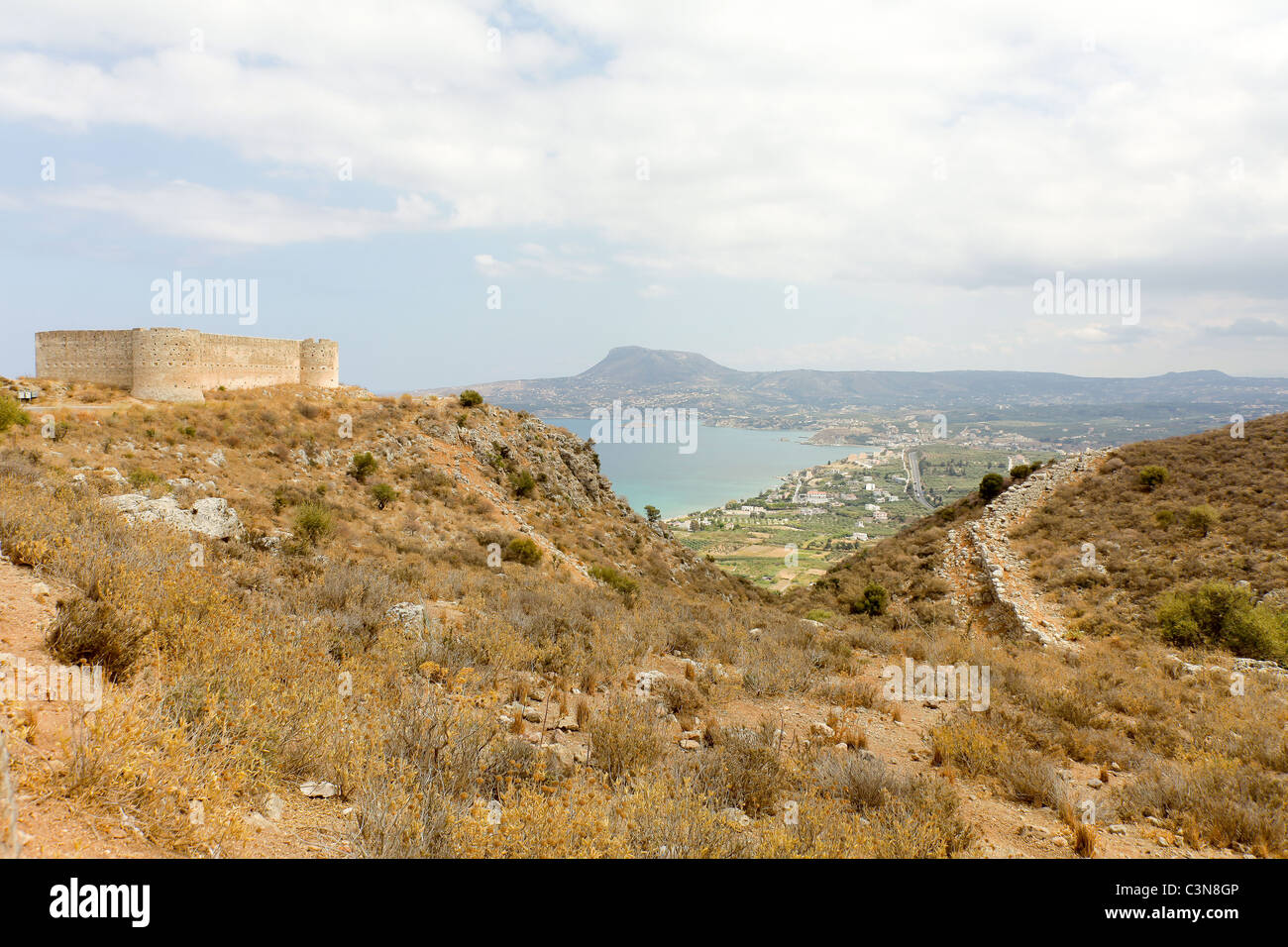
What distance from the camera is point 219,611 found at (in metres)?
5.46

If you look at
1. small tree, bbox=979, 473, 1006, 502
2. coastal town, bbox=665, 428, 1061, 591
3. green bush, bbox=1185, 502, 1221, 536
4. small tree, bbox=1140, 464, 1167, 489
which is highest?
small tree, bbox=1140, 464, 1167, 489

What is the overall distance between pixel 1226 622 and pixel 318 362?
120 ft

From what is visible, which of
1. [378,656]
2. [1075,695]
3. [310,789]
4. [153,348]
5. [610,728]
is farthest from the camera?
[153,348]

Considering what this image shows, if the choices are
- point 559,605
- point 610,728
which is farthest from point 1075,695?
point 559,605

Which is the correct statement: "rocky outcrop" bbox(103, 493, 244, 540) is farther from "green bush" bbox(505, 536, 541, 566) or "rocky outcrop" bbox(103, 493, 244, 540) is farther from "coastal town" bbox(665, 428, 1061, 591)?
"coastal town" bbox(665, 428, 1061, 591)

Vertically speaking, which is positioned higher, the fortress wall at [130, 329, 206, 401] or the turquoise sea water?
the fortress wall at [130, 329, 206, 401]

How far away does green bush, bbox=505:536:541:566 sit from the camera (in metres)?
17.5

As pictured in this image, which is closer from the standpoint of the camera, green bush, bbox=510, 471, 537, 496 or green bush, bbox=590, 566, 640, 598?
green bush, bbox=590, 566, 640, 598

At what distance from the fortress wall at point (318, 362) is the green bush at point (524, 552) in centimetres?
1905

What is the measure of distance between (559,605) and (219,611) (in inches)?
213

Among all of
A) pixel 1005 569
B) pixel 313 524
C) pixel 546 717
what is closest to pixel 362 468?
pixel 313 524

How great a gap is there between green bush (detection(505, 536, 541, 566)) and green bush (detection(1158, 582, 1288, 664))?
647 inches

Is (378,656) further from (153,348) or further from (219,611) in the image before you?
(153,348)

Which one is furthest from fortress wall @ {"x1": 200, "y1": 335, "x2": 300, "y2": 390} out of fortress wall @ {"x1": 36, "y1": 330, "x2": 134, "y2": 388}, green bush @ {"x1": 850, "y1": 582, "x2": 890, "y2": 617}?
green bush @ {"x1": 850, "y1": 582, "x2": 890, "y2": 617}
